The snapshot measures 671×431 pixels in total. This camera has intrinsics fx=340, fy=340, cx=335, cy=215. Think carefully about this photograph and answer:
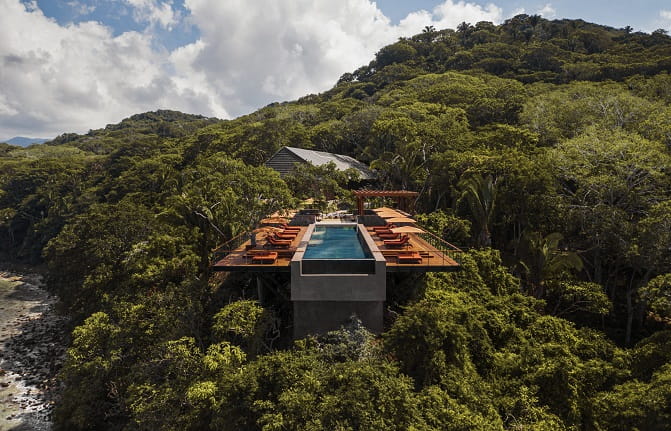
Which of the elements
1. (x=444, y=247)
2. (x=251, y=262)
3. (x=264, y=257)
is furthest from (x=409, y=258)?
(x=251, y=262)

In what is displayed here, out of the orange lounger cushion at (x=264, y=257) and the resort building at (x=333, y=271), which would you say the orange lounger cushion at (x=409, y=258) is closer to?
the resort building at (x=333, y=271)

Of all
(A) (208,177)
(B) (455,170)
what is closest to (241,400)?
(A) (208,177)

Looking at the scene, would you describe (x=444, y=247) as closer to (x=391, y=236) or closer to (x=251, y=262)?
(x=391, y=236)

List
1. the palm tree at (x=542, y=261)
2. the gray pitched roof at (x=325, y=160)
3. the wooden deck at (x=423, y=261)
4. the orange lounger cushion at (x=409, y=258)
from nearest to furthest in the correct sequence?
the wooden deck at (x=423, y=261) < the orange lounger cushion at (x=409, y=258) < the palm tree at (x=542, y=261) < the gray pitched roof at (x=325, y=160)

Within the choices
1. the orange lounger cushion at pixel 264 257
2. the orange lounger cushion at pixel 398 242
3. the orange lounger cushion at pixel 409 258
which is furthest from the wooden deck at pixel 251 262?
the orange lounger cushion at pixel 409 258

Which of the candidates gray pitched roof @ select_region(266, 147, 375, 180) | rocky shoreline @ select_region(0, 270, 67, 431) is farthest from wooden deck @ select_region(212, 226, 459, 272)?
gray pitched roof @ select_region(266, 147, 375, 180)

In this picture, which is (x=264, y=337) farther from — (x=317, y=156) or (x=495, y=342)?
(x=317, y=156)
